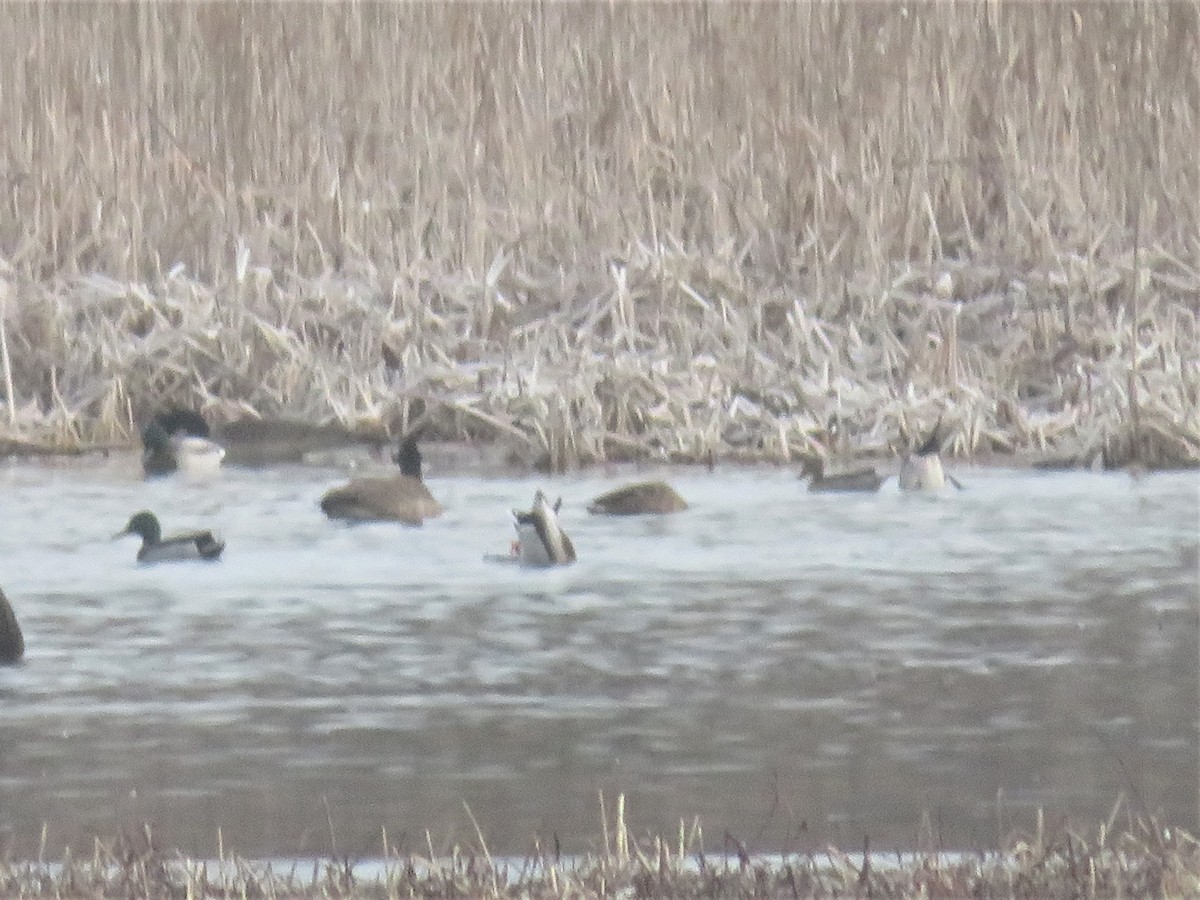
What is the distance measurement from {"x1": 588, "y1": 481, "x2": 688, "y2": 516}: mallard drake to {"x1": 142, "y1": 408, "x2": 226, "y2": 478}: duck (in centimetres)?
260

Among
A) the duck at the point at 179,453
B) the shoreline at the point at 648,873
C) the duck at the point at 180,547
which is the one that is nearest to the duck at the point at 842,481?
the duck at the point at 180,547

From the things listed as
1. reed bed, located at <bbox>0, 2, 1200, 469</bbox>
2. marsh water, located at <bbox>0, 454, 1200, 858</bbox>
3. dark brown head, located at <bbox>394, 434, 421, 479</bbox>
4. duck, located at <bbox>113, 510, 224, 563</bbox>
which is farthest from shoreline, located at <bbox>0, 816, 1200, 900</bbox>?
reed bed, located at <bbox>0, 2, 1200, 469</bbox>

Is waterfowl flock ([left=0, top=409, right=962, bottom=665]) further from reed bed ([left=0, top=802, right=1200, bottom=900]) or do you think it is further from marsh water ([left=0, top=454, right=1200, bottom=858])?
reed bed ([left=0, top=802, right=1200, bottom=900])

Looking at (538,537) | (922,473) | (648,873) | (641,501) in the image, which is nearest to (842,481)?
(922,473)

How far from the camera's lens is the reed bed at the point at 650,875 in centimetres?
442

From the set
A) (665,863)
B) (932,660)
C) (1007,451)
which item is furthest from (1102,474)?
(665,863)

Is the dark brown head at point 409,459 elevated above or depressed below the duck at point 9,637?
above

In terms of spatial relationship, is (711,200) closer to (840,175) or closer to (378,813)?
(840,175)

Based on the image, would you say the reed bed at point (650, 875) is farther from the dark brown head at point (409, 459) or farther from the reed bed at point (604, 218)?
the reed bed at point (604, 218)

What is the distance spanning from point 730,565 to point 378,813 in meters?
4.00

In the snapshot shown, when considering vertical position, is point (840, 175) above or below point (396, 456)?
above

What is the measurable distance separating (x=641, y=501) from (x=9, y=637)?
3.68m

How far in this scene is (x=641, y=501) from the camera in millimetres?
10547

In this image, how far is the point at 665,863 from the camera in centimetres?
446
